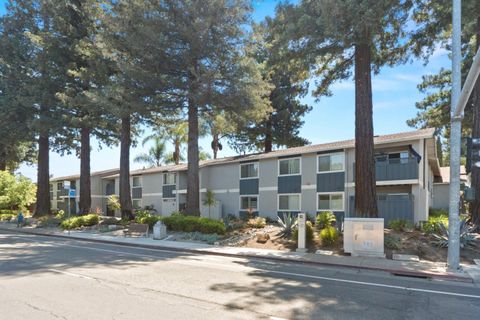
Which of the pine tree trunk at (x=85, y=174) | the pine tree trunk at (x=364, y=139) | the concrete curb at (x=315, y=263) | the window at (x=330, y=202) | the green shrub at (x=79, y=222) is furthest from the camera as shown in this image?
the pine tree trunk at (x=85, y=174)

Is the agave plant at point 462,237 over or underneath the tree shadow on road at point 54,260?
over

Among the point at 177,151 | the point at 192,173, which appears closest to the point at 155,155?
the point at 177,151

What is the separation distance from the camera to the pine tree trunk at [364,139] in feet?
57.3

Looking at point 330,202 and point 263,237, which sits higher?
point 330,202

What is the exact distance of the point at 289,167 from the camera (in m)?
29.9

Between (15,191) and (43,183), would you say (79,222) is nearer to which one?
(43,183)

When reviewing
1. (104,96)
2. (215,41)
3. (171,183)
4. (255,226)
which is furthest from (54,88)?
(255,226)

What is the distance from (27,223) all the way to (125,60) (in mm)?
17613

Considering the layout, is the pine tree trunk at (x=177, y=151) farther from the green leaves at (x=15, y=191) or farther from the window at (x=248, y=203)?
the window at (x=248, y=203)

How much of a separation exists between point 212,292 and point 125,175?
2315cm

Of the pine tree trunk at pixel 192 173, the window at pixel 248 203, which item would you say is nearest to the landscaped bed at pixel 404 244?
the pine tree trunk at pixel 192 173

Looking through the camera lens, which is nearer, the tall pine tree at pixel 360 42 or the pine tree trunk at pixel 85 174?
the tall pine tree at pixel 360 42

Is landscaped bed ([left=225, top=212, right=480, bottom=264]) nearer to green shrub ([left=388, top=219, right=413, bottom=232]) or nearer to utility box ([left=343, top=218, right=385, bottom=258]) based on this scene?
green shrub ([left=388, top=219, right=413, bottom=232])

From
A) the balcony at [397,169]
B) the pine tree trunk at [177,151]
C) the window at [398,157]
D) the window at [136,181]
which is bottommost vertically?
the window at [136,181]
